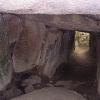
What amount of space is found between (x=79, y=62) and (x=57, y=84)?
1.06 meters

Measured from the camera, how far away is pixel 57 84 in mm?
4230

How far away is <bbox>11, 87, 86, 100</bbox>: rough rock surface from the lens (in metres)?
3.66

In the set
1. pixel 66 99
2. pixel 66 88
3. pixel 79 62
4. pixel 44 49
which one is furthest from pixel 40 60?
pixel 79 62

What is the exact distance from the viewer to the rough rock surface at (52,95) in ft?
12.0

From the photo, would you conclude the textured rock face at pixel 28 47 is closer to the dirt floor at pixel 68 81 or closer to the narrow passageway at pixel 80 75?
the dirt floor at pixel 68 81

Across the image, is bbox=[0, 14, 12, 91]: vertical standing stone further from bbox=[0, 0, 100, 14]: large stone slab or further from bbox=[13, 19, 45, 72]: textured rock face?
bbox=[0, 0, 100, 14]: large stone slab

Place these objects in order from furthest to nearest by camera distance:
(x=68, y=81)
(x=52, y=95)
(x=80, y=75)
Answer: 1. (x=80, y=75)
2. (x=68, y=81)
3. (x=52, y=95)

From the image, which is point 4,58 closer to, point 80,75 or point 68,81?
point 68,81

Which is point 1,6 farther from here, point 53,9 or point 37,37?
point 37,37

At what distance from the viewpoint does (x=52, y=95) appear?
3.71 m

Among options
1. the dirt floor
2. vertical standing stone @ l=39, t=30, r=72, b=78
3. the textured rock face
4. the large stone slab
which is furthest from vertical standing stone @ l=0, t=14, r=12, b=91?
the large stone slab

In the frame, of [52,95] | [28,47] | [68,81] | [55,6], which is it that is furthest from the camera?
[68,81]

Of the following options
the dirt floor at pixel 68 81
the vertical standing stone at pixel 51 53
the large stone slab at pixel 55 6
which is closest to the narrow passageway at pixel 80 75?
the dirt floor at pixel 68 81

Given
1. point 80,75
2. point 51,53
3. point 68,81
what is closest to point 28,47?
point 51,53
